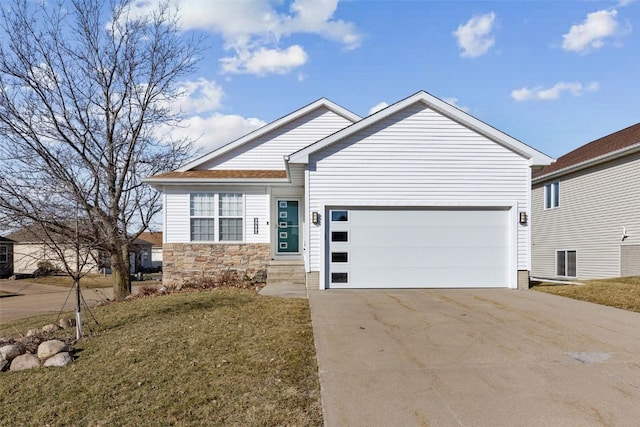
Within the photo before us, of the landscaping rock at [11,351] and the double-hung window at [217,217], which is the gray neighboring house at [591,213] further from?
the landscaping rock at [11,351]

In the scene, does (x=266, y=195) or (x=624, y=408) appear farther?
(x=266, y=195)

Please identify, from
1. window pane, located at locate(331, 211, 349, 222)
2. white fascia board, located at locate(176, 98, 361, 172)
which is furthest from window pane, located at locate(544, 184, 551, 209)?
window pane, located at locate(331, 211, 349, 222)

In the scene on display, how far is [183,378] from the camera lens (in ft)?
16.6

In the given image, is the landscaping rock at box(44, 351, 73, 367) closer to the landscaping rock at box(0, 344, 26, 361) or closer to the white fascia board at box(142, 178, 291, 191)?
the landscaping rock at box(0, 344, 26, 361)

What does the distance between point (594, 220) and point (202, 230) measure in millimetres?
15792

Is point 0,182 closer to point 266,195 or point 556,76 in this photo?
point 266,195

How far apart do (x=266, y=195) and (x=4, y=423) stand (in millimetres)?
10565

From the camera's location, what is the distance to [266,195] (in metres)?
14.4

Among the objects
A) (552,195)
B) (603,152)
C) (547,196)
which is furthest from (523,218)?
(547,196)

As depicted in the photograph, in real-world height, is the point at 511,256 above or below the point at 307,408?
above

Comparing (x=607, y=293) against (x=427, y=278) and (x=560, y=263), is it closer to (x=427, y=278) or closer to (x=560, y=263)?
(x=427, y=278)

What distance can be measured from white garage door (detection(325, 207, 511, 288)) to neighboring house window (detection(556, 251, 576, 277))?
10.6 metres

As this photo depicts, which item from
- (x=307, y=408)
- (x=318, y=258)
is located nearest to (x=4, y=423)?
(x=307, y=408)

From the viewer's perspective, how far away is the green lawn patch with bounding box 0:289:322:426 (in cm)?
415
